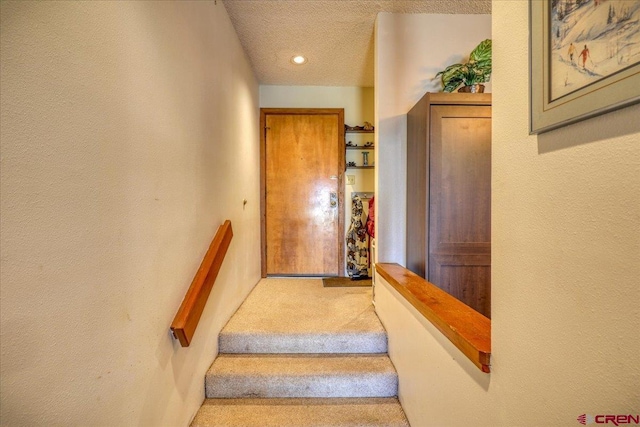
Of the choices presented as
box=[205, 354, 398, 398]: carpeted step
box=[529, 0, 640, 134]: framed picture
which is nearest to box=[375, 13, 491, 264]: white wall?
box=[205, 354, 398, 398]: carpeted step

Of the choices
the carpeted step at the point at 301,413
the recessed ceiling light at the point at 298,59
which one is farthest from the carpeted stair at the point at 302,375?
the recessed ceiling light at the point at 298,59

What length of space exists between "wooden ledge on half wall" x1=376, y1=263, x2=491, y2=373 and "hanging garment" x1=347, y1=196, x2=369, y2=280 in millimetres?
1589

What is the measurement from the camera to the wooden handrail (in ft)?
3.74

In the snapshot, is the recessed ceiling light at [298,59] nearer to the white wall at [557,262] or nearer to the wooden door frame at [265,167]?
the wooden door frame at [265,167]

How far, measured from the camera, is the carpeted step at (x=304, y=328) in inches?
69.6

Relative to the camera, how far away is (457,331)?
85cm

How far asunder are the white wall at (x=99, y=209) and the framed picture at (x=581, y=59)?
109 cm

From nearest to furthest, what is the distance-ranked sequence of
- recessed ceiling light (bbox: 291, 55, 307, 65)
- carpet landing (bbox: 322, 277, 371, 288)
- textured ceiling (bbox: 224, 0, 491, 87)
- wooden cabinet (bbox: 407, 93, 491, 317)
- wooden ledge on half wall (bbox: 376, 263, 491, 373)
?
1. wooden ledge on half wall (bbox: 376, 263, 491, 373)
2. wooden cabinet (bbox: 407, 93, 491, 317)
3. textured ceiling (bbox: 224, 0, 491, 87)
4. recessed ceiling light (bbox: 291, 55, 307, 65)
5. carpet landing (bbox: 322, 277, 371, 288)

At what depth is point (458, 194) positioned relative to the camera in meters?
1.67

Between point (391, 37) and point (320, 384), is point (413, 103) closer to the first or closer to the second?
point (391, 37)

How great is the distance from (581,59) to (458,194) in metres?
1.29

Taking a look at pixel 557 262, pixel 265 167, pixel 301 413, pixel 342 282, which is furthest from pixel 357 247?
pixel 557 262

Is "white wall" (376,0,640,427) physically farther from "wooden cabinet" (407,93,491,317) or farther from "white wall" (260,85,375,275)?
"white wall" (260,85,375,275)

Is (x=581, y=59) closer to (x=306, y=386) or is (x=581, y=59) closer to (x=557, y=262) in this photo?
(x=557, y=262)
